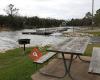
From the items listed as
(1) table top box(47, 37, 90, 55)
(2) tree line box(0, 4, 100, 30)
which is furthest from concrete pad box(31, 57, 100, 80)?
(2) tree line box(0, 4, 100, 30)

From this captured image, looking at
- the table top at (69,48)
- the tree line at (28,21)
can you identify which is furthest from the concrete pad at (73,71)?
the tree line at (28,21)

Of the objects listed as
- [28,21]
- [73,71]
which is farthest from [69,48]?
[28,21]

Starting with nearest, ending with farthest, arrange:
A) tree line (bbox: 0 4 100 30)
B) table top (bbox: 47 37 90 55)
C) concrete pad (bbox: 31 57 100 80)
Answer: table top (bbox: 47 37 90 55), concrete pad (bbox: 31 57 100 80), tree line (bbox: 0 4 100 30)

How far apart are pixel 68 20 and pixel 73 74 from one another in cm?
5710

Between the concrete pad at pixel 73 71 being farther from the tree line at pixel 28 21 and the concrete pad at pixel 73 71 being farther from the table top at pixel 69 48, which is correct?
the tree line at pixel 28 21

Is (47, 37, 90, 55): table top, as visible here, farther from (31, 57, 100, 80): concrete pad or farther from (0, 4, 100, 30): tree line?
(0, 4, 100, 30): tree line

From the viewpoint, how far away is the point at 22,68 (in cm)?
525

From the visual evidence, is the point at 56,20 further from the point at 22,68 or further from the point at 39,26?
the point at 22,68

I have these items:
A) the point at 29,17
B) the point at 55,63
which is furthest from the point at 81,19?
the point at 55,63

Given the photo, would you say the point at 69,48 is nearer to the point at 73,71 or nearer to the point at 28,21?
the point at 73,71

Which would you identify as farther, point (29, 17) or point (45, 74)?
point (29, 17)

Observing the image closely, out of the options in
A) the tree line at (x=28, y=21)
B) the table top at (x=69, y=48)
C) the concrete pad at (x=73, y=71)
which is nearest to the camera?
the table top at (x=69, y=48)

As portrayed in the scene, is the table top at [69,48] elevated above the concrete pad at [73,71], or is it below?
above

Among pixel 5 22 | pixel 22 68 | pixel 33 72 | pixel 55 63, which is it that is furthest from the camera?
pixel 5 22
